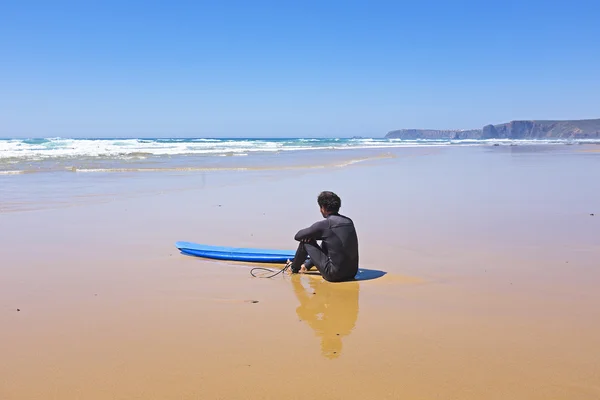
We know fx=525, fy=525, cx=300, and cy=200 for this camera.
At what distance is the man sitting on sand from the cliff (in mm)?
104803

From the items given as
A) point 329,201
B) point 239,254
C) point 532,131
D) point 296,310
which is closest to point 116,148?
point 239,254

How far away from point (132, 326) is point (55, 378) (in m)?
0.85

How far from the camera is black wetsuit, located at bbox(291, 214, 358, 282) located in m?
5.32

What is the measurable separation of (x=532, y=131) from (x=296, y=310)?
389ft

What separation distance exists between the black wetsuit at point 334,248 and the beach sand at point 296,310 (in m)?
0.16

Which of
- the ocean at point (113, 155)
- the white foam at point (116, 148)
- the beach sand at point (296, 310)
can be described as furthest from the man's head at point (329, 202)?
the white foam at point (116, 148)

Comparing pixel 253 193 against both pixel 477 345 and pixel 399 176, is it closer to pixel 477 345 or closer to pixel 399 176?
pixel 399 176

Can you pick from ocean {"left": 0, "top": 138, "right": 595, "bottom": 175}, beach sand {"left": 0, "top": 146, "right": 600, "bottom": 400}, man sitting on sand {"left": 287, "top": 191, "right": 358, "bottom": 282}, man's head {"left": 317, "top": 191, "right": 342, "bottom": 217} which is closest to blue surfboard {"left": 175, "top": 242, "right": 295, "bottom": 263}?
beach sand {"left": 0, "top": 146, "right": 600, "bottom": 400}

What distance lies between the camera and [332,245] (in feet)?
17.7

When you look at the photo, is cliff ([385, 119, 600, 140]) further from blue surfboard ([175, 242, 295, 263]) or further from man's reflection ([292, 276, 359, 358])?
man's reflection ([292, 276, 359, 358])

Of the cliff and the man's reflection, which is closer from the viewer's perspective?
the man's reflection

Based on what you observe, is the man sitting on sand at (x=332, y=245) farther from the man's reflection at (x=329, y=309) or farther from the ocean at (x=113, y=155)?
the ocean at (x=113, y=155)

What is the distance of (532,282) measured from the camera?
16.9 ft

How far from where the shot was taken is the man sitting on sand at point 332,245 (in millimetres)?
5328
